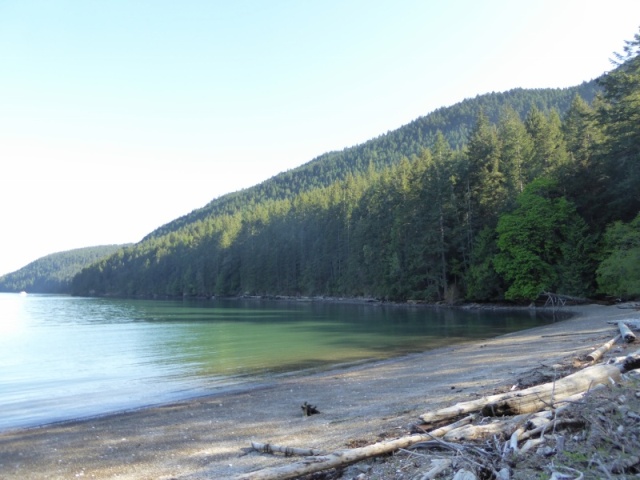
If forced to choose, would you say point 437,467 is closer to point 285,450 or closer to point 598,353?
Result: point 285,450

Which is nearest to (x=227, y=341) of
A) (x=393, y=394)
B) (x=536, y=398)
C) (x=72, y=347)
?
(x=72, y=347)

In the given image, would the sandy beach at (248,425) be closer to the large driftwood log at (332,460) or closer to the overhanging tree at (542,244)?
the large driftwood log at (332,460)

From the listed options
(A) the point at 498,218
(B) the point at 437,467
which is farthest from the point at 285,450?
(A) the point at 498,218

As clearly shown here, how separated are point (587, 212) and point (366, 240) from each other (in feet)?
129

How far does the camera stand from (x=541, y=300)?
4878cm

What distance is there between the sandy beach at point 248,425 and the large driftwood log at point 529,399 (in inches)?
42.7

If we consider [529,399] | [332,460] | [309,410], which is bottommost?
[309,410]

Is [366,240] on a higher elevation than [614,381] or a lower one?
higher

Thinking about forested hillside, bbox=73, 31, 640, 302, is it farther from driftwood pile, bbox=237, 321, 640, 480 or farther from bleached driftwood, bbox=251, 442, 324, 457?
bleached driftwood, bbox=251, 442, 324, 457

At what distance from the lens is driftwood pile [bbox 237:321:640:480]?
17.5 feet

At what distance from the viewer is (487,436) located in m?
6.30

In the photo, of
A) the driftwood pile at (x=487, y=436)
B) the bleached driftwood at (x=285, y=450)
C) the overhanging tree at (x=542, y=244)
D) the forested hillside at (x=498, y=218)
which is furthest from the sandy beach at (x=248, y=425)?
the overhanging tree at (x=542, y=244)

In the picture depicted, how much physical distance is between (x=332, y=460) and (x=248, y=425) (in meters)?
5.55

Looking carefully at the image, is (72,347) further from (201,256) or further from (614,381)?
(201,256)
